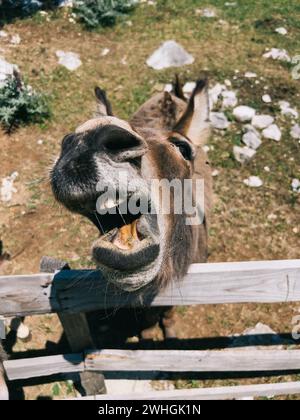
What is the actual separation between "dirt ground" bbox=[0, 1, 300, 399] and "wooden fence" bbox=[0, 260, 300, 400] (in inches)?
30.4

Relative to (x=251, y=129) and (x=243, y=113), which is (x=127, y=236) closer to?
(x=251, y=129)

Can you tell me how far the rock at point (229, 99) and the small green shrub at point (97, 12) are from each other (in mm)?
3677

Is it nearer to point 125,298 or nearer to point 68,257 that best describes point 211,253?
point 68,257

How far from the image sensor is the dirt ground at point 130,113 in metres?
5.12

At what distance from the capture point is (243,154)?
6.67 meters

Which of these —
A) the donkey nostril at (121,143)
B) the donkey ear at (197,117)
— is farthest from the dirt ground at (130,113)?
the donkey nostril at (121,143)

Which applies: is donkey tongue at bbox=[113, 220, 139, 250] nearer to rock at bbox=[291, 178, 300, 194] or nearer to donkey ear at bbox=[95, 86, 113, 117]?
donkey ear at bbox=[95, 86, 113, 117]

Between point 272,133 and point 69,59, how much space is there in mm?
4553

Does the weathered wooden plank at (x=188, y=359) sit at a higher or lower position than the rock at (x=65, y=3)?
lower

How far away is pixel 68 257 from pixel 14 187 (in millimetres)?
1602

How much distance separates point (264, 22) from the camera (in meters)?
9.34

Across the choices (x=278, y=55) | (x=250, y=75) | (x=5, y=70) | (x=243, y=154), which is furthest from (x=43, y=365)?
(x=278, y=55)

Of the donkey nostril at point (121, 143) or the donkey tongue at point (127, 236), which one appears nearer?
the donkey nostril at point (121, 143)

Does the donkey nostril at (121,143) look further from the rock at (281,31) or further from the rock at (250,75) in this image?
the rock at (281,31)
